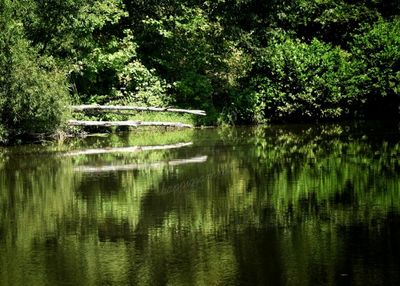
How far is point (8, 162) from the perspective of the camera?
58.6ft

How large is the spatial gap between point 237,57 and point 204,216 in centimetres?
2037

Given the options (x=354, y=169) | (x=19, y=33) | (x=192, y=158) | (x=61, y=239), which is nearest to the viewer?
(x=61, y=239)

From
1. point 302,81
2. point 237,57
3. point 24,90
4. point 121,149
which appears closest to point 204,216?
point 121,149

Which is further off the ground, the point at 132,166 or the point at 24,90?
the point at 24,90

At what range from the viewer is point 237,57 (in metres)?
30.3

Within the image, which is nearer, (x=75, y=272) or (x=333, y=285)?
(x=333, y=285)

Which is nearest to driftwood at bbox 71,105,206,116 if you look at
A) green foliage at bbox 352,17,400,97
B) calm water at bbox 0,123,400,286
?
calm water at bbox 0,123,400,286

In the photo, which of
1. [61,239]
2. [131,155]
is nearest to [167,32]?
[131,155]

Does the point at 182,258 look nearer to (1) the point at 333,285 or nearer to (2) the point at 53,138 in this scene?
(1) the point at 333,285

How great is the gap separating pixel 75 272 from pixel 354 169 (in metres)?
8.42

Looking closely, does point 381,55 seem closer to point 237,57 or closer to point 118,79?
point 237,57

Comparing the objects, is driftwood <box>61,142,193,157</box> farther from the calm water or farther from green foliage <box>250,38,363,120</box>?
green foliage <box>250,38,363,120</box>

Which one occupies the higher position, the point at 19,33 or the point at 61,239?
the point at 19,33

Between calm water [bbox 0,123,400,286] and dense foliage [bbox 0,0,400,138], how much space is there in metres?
8.84
